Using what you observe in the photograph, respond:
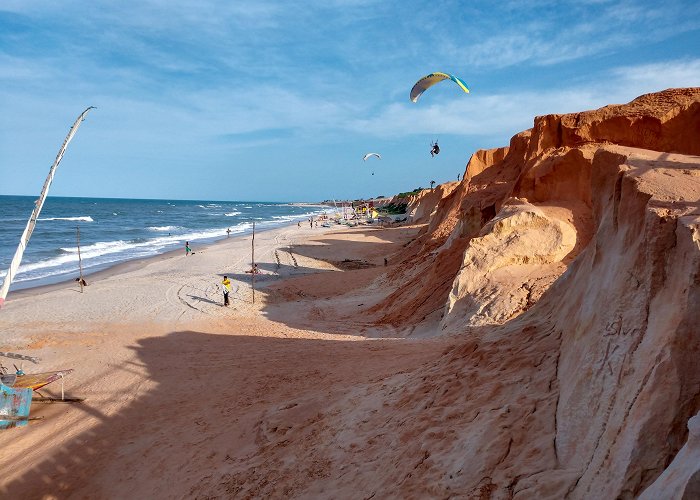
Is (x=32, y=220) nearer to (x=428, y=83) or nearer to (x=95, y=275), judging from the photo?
(x=428, y=83)

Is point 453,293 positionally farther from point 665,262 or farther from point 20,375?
point 20,375

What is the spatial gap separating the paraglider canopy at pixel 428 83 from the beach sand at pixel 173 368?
7700 mm

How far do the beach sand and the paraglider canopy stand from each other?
770 cm

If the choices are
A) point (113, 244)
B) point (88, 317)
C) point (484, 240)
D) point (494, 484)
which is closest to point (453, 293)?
point (484, 240)

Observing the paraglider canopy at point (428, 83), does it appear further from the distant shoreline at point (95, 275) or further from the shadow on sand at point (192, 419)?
the distant shoreline at point (95, 275)

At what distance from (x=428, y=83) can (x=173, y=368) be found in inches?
545

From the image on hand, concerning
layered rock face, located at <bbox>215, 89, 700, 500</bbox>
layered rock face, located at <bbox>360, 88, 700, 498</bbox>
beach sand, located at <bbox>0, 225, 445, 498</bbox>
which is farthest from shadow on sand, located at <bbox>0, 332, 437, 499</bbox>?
layered rock face, located at <bbox>360, 88, 700, 498</bbox>

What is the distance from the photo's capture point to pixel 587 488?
118 inches

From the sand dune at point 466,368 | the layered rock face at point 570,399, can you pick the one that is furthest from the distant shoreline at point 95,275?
the layered rock face at point 570,399

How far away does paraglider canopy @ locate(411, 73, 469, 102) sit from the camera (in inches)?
642

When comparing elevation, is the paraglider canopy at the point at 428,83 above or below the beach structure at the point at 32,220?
A: above

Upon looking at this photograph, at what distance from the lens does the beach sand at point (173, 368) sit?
7031 millimetres

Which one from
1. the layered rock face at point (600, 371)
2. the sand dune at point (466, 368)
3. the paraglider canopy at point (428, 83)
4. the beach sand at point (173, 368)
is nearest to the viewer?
the layered rock face at point (600, 371)

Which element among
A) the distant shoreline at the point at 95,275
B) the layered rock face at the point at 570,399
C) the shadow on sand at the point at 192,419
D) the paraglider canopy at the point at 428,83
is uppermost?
the paraglider canopy at the point at 428,83
